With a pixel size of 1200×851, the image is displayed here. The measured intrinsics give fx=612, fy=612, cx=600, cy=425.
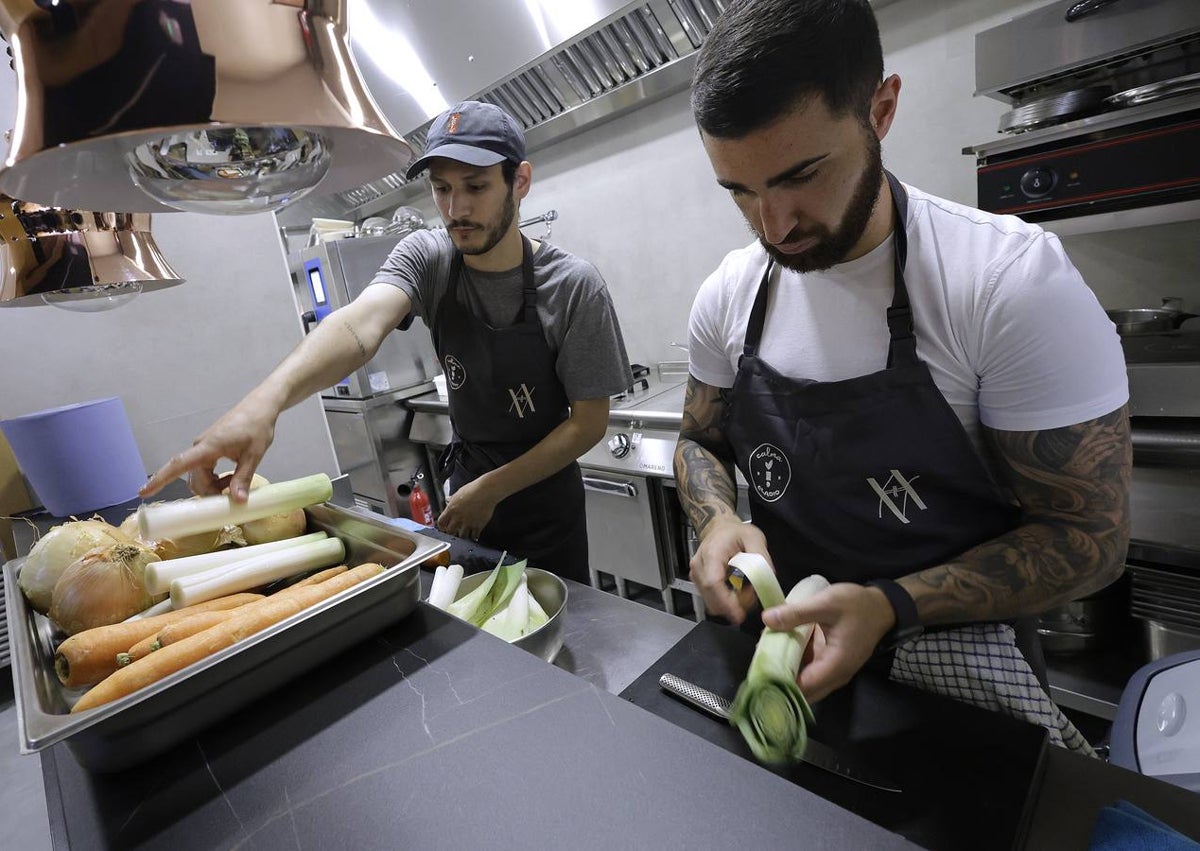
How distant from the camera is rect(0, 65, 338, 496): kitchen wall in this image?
232 cm

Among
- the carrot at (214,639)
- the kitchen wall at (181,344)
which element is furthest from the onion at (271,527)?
the kitchen wall at (181,344)

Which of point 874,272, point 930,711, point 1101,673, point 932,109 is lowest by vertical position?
point 1101,673

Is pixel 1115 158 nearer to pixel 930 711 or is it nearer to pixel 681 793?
pixel 930 711

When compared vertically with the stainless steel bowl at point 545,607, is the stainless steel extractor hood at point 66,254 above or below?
above

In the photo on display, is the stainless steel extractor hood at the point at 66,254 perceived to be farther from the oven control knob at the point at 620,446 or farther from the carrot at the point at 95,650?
the oven control knob at the point at 620,446

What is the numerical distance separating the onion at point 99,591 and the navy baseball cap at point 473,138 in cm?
111

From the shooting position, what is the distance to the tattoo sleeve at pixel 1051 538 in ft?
3.02

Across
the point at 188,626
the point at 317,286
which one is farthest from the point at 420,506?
the point at 188,626

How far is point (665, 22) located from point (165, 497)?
2.59m

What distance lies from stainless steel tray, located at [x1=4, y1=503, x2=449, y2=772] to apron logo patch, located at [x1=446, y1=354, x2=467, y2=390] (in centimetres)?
105

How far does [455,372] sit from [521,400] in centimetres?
25

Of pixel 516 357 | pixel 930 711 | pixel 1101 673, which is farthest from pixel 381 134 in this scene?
pixel 1101 673

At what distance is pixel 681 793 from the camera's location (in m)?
0.52

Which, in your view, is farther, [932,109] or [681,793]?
[932,109]
